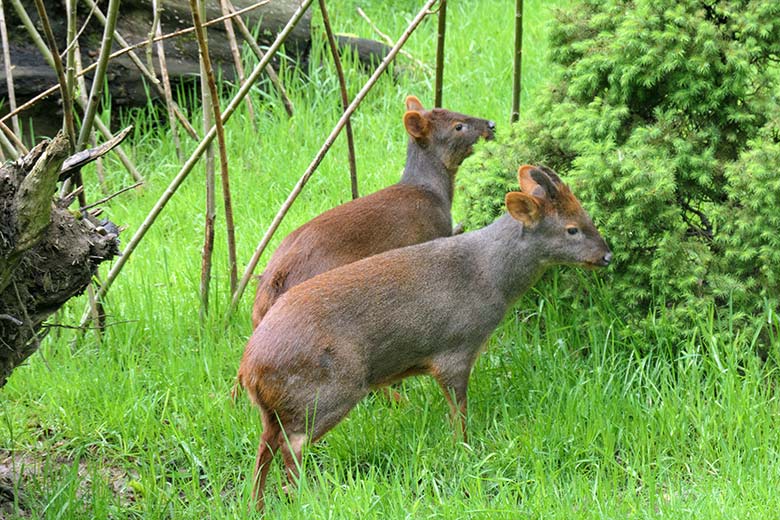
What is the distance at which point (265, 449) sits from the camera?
4484 millimetres

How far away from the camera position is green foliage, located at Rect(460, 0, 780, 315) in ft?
16.4

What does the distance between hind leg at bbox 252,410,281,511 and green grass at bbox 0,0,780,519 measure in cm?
7

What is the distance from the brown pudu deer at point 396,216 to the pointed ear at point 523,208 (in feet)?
2.81

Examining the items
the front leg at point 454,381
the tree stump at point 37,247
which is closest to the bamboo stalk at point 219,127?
the tree stump at point 37,247

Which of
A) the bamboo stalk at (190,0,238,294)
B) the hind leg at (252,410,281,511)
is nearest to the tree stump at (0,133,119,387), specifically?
the hind leg at (252,410,281,511)

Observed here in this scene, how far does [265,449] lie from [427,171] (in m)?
2.36

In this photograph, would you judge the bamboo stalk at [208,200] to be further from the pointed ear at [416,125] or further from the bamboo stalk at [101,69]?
the pointed ear at [416,125]

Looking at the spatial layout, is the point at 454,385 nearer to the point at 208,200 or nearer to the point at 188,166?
the point at 208,200

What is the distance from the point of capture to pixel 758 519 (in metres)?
3.82

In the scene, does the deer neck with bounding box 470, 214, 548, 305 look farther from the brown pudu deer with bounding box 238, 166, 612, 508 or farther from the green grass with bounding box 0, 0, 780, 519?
the green grass with bounding box 0, 0, 780, 519

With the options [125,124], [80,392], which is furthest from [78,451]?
[125,124]

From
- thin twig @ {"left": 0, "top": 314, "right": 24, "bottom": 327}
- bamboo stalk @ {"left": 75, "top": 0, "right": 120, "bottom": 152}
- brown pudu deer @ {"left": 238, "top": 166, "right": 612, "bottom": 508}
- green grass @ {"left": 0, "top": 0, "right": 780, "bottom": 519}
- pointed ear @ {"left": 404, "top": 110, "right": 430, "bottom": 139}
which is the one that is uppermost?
bamboo stalk @ {"left": 75, "top": 0, "right": 120, "bottom": 152}

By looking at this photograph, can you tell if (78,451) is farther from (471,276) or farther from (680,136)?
(680,136)

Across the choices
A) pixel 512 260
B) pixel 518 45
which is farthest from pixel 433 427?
pixel 518 45
